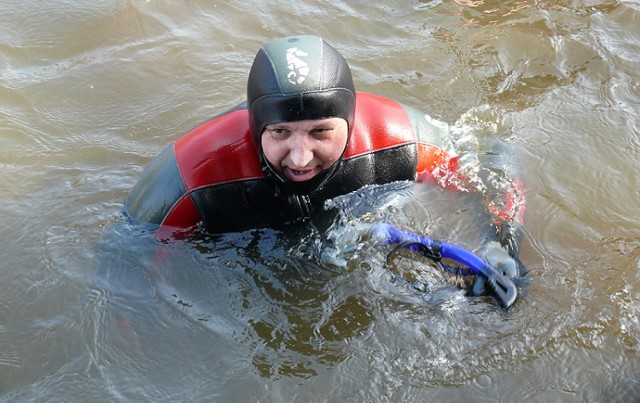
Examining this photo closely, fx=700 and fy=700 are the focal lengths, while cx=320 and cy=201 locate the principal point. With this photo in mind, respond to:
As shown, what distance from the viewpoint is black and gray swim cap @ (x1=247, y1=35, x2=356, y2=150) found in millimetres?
3348

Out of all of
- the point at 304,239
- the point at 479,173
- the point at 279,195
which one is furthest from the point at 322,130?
the point at 479,173

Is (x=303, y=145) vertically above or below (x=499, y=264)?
above

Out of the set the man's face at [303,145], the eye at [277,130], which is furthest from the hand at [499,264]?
the eye at [277,130]

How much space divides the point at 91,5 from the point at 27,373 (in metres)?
4.22

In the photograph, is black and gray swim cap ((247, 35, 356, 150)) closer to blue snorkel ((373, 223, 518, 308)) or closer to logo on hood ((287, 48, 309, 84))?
logo on hood ((287, 48, 309, 84))

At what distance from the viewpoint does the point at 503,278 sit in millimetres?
3520

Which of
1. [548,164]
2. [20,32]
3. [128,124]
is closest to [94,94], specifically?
[128,124]

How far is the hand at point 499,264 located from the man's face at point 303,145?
966 mm

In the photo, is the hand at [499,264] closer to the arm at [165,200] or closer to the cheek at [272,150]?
the cheek at [272,150]

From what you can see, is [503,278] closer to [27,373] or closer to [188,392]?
[188,392]

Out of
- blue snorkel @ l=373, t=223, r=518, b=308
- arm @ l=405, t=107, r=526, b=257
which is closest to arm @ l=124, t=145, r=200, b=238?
blue snorkel @ l=373, t=223, r=518, b=308

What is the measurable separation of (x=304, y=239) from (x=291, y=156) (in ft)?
2.32

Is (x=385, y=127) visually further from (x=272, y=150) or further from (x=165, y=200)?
(x=165, y=200)

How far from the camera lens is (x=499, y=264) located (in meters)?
3.66
